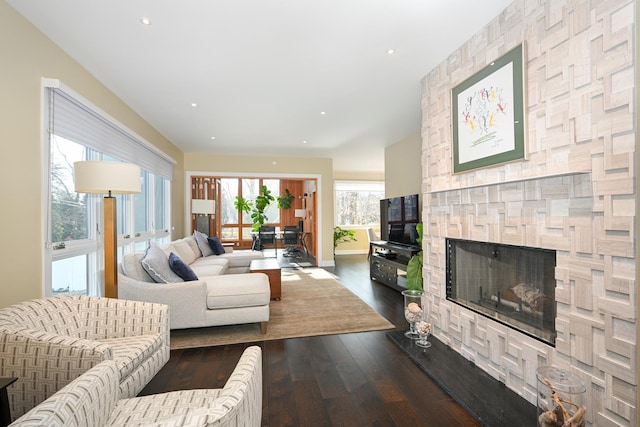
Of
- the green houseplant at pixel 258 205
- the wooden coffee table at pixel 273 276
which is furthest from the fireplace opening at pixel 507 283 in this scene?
the green houseplant at pixel 258 205

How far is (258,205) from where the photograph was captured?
9867mm

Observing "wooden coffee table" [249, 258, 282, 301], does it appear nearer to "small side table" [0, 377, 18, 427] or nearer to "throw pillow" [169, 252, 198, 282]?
"throw pillow" [169, 252, 198, 282]

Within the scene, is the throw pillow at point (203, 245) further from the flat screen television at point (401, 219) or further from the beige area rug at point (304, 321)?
the flat screen television at point (401, 219)

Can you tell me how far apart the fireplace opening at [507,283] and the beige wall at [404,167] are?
2.50m

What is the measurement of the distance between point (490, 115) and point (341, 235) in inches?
263

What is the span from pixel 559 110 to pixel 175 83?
10.8ft

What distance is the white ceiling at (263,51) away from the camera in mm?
→ 1956

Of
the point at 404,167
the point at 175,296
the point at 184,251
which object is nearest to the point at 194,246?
the point at 184,251

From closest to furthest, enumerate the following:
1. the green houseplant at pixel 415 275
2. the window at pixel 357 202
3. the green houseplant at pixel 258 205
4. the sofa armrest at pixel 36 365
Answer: the sofa armrest at pixel 36 365 < the green houseplant at pixel 415 275 < the window at pixel 357 202 < the green houseplant at pixel 258 205

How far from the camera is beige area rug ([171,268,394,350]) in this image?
9.39 feet

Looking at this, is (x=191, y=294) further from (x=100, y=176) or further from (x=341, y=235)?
(x=341, y=235)

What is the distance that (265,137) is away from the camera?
5168 millimetres

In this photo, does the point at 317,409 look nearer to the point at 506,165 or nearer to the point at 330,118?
the point at 506,165

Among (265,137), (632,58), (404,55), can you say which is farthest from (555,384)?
(265,137)
